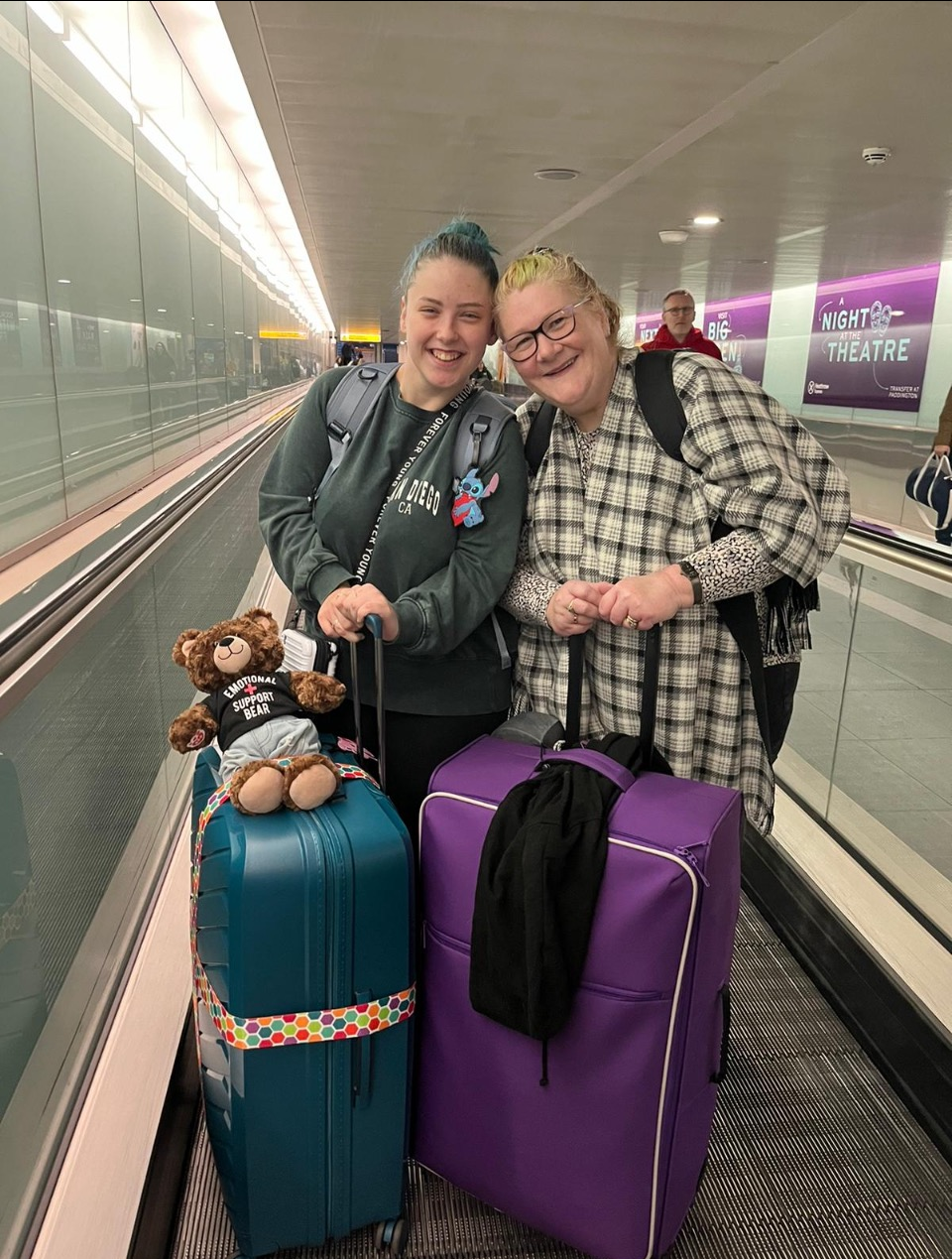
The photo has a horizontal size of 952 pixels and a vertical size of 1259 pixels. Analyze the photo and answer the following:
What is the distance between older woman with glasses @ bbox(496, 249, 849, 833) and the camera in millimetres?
1810

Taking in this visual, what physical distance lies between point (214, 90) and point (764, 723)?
230 inches

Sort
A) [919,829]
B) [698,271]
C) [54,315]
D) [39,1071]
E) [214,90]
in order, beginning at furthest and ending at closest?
1. [698,271]
2. [214,90]
3. [919,829]
4. [54,315]
5. [39,1071]

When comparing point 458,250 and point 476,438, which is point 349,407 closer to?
point 476,438

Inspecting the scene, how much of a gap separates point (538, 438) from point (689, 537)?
1.35ft

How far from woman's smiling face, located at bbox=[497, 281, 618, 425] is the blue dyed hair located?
0.10m

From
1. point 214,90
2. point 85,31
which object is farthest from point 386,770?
point 214,90

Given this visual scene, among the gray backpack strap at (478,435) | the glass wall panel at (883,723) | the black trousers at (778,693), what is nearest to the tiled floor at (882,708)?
the glass wall panel at (883,723)

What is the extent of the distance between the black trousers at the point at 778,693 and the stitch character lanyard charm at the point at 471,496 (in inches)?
29.1

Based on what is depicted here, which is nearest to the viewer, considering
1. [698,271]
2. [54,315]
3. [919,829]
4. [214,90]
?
[54,315]

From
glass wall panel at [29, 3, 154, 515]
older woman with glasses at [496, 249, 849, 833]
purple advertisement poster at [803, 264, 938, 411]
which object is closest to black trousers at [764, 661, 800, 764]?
older woman with glasses at [496, 249, 849, 833]

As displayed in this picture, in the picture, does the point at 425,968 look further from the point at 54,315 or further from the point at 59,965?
the point at 54,315

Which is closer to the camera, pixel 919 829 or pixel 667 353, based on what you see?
pixel 667 353

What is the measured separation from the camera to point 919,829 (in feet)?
9.32

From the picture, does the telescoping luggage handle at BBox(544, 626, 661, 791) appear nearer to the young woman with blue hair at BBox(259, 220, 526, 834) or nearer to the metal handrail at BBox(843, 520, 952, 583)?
the young woman with blue hair at BBox(259, 220, 526, 834)
